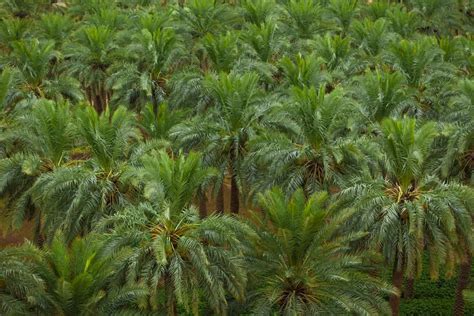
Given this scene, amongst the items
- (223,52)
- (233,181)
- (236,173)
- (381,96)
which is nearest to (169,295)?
(236,173)

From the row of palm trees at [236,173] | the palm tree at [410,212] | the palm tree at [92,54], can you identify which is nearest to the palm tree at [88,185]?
the row of palm trees at [236,173]

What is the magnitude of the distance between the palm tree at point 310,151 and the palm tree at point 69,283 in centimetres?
646

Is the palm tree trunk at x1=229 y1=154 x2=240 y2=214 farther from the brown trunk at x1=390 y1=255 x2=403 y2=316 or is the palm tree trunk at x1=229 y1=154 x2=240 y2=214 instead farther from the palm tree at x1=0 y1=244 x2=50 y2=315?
the palm tree at x1=0 y1=244 x2=50 y2=315

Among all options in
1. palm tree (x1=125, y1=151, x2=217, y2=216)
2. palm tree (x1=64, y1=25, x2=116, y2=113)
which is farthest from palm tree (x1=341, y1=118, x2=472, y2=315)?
palm tree (x1=64, y1=25, x2=116, y2=113)

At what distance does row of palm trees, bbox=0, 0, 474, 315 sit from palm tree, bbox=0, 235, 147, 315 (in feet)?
0.15

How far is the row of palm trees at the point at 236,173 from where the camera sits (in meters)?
15.0

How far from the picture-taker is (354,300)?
15.0 m

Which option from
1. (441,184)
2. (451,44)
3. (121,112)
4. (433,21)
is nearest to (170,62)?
(121,112)

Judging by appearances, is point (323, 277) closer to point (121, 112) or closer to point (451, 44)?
point (121, 112)

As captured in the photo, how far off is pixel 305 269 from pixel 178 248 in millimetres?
3164

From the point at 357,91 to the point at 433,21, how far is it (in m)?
17.9

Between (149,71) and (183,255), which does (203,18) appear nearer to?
(149,71)

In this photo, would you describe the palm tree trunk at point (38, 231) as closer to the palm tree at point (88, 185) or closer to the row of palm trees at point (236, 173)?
the row of palm trees at point (236, 173)

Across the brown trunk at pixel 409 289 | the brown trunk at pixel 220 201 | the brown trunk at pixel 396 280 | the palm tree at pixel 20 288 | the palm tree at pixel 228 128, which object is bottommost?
the brown trunk at pixel 409 289
